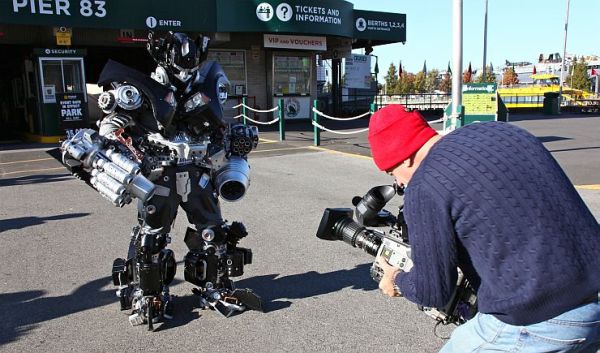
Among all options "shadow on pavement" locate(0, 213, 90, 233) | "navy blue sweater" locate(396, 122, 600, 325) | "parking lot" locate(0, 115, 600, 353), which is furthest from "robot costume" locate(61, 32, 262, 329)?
"shadow on pavement" locate(0, 213, 90, 233)

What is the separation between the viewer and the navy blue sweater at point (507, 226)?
1.52 meters

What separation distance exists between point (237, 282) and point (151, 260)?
1062mm

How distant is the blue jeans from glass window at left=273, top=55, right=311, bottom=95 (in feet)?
64.5

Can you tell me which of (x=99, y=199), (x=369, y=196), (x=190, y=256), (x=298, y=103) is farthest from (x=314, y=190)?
(x=298, y=103)

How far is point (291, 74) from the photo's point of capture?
69.9 feet

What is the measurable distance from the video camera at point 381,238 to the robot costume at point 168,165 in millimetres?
1092

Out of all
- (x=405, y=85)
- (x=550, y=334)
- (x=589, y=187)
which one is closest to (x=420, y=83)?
(x=405, y=85)

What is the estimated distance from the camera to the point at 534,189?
1.55 m

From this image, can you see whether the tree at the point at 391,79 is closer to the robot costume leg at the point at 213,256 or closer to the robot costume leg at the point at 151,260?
the robot costume leg at the point at 213,256

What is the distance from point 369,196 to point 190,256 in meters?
1.52

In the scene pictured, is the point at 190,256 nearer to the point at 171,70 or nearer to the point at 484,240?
the point at 171,70

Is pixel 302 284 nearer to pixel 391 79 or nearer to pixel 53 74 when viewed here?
pixel 53 74

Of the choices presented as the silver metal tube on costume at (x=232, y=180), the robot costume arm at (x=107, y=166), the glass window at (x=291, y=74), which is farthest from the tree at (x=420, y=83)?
the robot costume arm at (x=107, y=166)

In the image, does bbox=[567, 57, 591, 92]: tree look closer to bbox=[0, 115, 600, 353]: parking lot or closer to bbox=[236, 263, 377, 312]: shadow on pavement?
bbox=[0, 115, 600, 353]: parking lot
